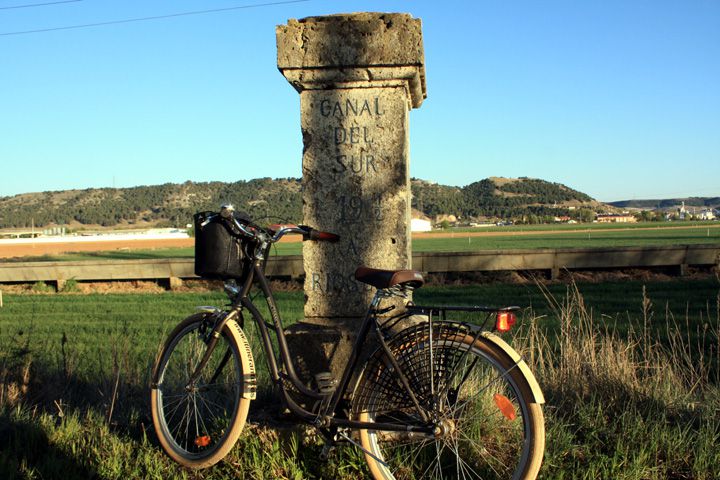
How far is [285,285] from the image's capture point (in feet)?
52.3

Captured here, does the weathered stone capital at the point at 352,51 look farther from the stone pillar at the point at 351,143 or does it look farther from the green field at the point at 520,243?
the green field at the point at 520,243

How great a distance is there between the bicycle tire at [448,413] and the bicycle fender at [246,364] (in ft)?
1.74

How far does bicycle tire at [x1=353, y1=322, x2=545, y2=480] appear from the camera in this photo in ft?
9.66

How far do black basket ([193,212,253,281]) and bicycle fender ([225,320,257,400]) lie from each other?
0.87ft

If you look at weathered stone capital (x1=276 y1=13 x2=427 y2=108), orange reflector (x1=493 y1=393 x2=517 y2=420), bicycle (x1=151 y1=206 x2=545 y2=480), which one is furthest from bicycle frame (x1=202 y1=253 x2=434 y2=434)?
weathered stone capital (x1=276 y1=13 x2=427 y2=108)

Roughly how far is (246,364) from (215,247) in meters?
0.58

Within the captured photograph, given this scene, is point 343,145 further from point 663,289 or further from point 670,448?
point 663,289

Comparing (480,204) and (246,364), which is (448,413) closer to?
(246,364)

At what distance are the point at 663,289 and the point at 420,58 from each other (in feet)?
36.9

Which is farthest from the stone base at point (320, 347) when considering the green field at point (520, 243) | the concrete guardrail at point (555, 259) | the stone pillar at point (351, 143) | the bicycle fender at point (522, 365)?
the green field at point (520, 243)

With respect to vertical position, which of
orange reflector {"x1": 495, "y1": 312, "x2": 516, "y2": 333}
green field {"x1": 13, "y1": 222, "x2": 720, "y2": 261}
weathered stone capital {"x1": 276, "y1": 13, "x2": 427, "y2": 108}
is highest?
weathered stone capital {"x1": 276, "y1": 13, "x2": 427, "y2": 108}

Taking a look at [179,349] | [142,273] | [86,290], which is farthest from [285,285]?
[179,349]

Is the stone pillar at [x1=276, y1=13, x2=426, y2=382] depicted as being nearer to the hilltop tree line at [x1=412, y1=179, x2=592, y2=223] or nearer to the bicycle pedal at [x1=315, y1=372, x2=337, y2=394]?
the bicycle pedal at [x1=315, y1=372, x2=337, y2=394]

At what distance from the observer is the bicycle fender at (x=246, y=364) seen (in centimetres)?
345
